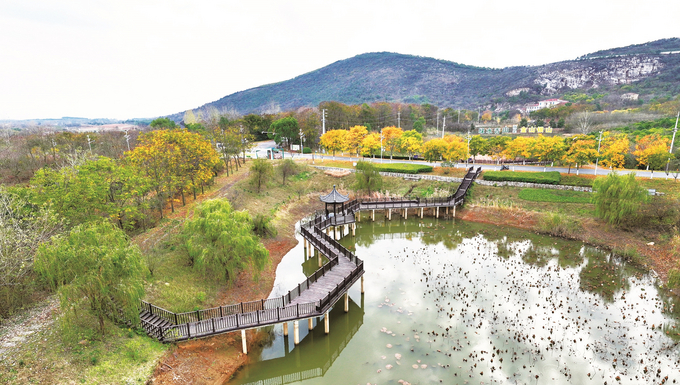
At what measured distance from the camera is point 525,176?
40.8 meters

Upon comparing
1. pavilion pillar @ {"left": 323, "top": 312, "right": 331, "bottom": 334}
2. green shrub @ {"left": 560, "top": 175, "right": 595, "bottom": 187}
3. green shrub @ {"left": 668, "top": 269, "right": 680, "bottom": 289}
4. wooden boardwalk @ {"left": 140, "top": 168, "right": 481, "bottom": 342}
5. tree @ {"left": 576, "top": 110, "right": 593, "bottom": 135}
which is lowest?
pavilion pillar @ {"left": 323, "top": 312, "right": 331, "bottom": 334}

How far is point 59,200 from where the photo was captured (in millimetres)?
21375

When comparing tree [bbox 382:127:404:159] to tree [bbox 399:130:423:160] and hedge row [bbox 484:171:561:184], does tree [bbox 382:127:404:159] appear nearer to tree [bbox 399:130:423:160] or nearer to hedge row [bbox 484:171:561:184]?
tree [bbox 399:130:423:160]

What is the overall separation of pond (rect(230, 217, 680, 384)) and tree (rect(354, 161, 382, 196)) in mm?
14359

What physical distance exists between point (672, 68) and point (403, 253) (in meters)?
188

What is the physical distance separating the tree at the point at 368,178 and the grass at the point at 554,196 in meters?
16.4

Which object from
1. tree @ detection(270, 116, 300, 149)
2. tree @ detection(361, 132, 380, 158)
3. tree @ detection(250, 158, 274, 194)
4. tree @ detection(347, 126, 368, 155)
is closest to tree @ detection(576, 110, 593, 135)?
tree @ detection(361, 132, 380, 158)

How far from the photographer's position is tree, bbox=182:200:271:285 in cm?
1897

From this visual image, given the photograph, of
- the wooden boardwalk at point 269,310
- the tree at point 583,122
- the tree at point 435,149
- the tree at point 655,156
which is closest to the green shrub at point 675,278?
the wooden boardwalk at point 269,310

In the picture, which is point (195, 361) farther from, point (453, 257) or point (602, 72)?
point (602, 72)

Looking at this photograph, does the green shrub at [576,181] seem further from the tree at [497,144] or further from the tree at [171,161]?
the tree at [171,161]

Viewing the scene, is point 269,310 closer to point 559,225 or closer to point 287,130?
point 559,225

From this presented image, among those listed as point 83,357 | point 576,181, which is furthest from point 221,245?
point 576,181

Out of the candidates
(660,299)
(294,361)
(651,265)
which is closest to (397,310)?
(294,361)
